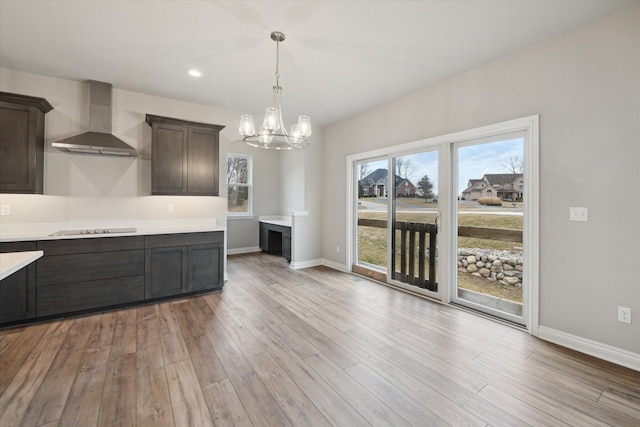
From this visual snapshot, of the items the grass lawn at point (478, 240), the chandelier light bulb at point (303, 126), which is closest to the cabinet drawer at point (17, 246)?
the chandelier light bulb at point (303, 126)

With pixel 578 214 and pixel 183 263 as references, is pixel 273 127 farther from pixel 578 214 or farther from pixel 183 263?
pixel 578 214

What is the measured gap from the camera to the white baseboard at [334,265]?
5.16 m

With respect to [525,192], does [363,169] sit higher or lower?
higher

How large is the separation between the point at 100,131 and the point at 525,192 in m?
5.17

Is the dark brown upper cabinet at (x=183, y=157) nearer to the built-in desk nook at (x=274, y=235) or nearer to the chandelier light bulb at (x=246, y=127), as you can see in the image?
the chandelier light bulb at (x=246, y=127)

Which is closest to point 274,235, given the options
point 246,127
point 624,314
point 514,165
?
point 246,127

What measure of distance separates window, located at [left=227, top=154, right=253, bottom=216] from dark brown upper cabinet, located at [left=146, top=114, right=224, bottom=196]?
274 cm

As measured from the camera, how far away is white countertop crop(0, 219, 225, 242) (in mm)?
2990

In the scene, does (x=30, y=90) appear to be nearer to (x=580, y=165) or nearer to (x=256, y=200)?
(x=256, y=200)

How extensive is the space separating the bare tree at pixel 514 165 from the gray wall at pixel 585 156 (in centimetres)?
29

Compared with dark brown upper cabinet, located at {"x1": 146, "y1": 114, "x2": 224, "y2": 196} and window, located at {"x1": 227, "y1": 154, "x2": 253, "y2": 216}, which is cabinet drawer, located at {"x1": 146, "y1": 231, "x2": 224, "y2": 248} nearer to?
dark brown upper cabinet, located at {"x1": 146, "y1": 114, "x2": 224, "y2": 196}

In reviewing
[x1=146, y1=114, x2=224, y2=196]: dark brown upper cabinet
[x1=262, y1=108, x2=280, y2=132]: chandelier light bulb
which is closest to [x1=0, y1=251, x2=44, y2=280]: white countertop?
[x1=262, y1=108, x2=280, y2=132]: chandelier light bulb

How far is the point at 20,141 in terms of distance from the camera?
121 inches

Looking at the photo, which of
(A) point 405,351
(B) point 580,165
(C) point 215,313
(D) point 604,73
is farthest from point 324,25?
(C) point 215,313
